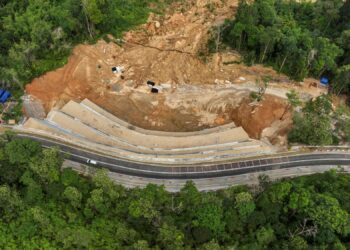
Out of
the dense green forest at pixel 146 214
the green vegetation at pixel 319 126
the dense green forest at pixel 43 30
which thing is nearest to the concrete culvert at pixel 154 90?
the dense green forest at pixel 43 30

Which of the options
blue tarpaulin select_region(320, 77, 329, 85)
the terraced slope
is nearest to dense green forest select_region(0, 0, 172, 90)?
the terraced slope

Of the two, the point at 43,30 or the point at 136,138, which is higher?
the point at 43,30

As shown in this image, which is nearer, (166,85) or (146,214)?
(146,214)

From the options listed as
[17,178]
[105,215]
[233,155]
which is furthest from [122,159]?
[233,155]

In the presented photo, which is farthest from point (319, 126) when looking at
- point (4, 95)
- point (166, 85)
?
point (4, 95)

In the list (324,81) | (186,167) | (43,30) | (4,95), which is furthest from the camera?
(324,81)

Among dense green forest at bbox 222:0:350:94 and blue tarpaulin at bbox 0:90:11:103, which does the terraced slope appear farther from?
dense green forest at bbox 222:0:350:94

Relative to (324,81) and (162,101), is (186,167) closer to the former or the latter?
(162,101)

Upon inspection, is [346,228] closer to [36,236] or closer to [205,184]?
[205,184]
